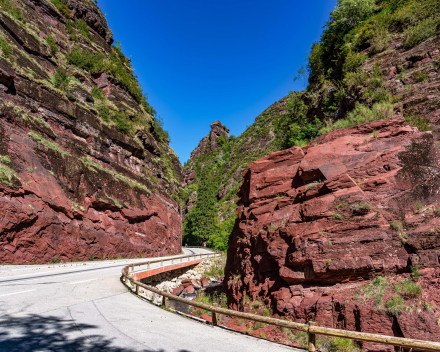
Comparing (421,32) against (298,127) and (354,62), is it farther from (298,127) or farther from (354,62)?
(298,127)

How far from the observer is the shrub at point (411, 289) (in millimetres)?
6254

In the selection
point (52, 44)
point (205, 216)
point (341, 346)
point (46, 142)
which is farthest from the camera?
point (205, 216)

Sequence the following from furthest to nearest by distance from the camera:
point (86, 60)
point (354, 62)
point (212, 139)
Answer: point (212, 139)
point (86, 60)
point (354, 62)

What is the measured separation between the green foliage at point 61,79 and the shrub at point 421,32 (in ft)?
97.5

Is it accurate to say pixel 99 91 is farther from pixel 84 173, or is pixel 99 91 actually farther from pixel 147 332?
pixel 147 332

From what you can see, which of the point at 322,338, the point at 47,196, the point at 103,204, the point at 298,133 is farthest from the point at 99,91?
the point at 322,338

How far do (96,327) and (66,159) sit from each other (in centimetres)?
1899

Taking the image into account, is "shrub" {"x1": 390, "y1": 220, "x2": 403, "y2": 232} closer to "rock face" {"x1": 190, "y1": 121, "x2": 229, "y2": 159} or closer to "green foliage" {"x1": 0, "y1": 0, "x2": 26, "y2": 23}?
"green foliage" {"x1": 0, "y1": 0, "x2": 26, "y2": 23}

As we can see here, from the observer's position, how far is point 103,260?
71.0 ft

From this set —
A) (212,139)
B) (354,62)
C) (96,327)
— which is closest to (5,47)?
(96,327)

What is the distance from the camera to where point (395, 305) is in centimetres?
632

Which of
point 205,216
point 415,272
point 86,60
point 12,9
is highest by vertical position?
point 86,60

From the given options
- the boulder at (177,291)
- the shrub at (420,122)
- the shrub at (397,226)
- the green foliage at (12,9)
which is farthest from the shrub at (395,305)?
the green foliage at (12,9)

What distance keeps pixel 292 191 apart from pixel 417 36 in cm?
1335
